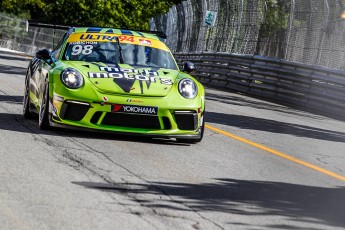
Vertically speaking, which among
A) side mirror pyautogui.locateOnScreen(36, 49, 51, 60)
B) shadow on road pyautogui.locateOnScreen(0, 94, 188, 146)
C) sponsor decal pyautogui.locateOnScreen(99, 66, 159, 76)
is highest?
sponsor decal pyautogui.locateOnScreen(99, 66, 159, 76)

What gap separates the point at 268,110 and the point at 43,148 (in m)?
11.3

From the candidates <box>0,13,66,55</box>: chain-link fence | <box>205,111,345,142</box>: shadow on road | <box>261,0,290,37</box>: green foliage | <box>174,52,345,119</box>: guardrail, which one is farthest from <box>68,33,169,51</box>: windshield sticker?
<box>0,13,66,55</box>: chain-link fence

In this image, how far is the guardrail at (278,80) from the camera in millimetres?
21438

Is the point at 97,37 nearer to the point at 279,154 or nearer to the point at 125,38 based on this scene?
the point at 125,38

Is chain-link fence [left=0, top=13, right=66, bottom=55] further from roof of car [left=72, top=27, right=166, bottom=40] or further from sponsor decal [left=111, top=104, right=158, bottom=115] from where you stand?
sponsor decal [left=111, top=104, right=158, bottom=115]

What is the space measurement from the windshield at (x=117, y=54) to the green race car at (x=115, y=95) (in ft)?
0.04

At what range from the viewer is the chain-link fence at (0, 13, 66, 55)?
178 feet

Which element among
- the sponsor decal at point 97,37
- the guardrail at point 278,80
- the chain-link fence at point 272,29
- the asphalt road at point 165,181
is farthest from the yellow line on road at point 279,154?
the chain-link fence at point 272,29

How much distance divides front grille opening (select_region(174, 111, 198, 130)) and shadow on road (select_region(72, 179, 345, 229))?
2548 millimetres

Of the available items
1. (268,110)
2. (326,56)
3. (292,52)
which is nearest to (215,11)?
(292,52)

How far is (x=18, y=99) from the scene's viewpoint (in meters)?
15.7

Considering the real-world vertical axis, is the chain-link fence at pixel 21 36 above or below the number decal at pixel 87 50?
below

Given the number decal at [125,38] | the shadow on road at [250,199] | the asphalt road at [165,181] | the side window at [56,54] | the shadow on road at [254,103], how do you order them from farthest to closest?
the shadow on road at [254,103], the number decal at [125,38], the side window at [56,54], the shadow on road at [250,199], the asphalt road at [165,181]

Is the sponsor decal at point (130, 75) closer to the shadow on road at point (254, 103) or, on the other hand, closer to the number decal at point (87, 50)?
the number decal at point (87, 50)
